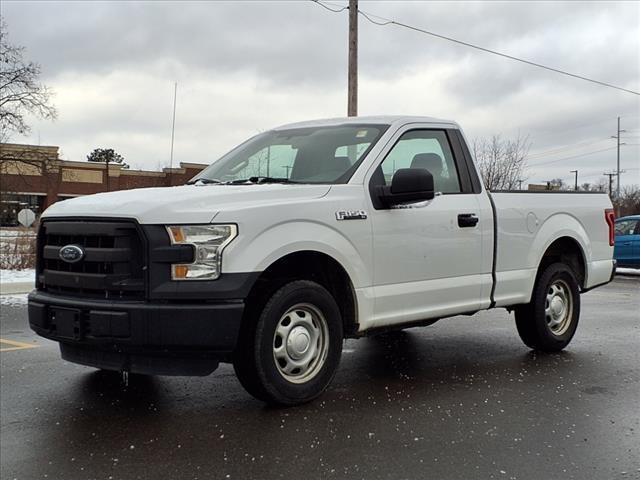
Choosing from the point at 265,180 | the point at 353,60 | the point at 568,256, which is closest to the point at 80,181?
the point at 353,60

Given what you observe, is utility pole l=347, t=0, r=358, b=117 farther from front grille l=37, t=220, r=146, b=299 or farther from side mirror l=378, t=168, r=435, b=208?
front grille l=37, t=220, r=146, b=299

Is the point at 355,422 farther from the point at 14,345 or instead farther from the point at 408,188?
the point at 14,345

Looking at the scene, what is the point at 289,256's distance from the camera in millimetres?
4473

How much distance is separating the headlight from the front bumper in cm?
18

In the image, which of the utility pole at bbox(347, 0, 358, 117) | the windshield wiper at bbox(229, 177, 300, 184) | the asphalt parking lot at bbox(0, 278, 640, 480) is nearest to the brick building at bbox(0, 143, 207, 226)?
the utility pole at bbox(347, 0, 358, 117)

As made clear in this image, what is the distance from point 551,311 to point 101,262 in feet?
14.5

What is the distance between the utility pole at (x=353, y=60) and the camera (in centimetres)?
1777

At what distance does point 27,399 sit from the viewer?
4855 millimetres

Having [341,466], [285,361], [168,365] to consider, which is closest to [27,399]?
[168,365]

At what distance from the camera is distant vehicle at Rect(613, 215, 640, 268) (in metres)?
17.2

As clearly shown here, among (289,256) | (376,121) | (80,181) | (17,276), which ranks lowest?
(17,276)

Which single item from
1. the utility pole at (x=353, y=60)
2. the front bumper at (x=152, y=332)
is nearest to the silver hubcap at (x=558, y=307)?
the front bumper at (x=152, y=332)

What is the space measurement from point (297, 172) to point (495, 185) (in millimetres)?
24453

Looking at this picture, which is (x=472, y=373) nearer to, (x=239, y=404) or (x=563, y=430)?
(x=563, y=430)
